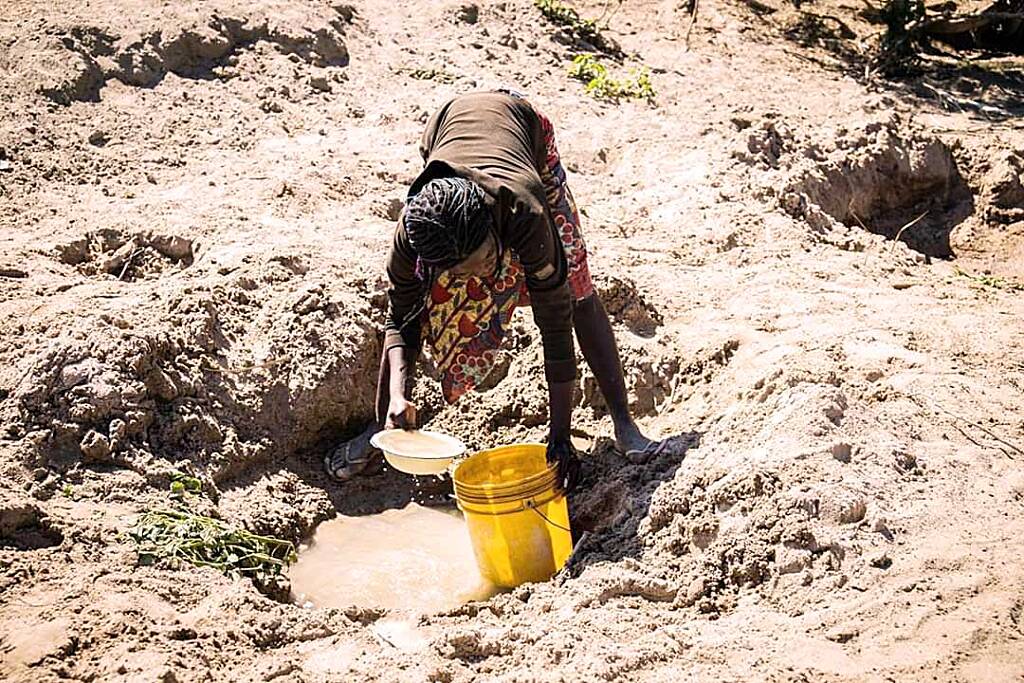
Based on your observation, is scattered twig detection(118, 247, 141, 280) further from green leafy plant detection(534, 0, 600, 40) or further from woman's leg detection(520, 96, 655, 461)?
green leafy plant detection(534, 0, 600, 40)

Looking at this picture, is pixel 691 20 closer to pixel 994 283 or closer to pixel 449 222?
pixel 994 283

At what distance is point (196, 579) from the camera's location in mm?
2883

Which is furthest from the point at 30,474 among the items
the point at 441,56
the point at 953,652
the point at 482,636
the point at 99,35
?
the point at 441,56

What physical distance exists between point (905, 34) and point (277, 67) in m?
3.89

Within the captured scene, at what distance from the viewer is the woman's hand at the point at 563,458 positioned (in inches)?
122

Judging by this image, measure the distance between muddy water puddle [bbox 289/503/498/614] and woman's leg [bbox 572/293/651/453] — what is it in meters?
0.63

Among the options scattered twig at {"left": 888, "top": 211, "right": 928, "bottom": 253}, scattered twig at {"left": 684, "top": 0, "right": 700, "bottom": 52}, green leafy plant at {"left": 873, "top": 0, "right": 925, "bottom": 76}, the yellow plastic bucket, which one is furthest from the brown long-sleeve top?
green leafy plant at {"left": 873, "top": 0, "right": 925, "bottom": 76}

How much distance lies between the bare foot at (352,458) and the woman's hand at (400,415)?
60 centimetres

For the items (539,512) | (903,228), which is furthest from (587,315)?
(903,228)

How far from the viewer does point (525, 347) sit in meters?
4.12

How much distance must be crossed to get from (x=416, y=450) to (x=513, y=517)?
35 cm

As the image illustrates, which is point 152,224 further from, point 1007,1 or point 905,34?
point 1007,1

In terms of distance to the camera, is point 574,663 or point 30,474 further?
point 30,474

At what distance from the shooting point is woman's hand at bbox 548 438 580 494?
3110mm
